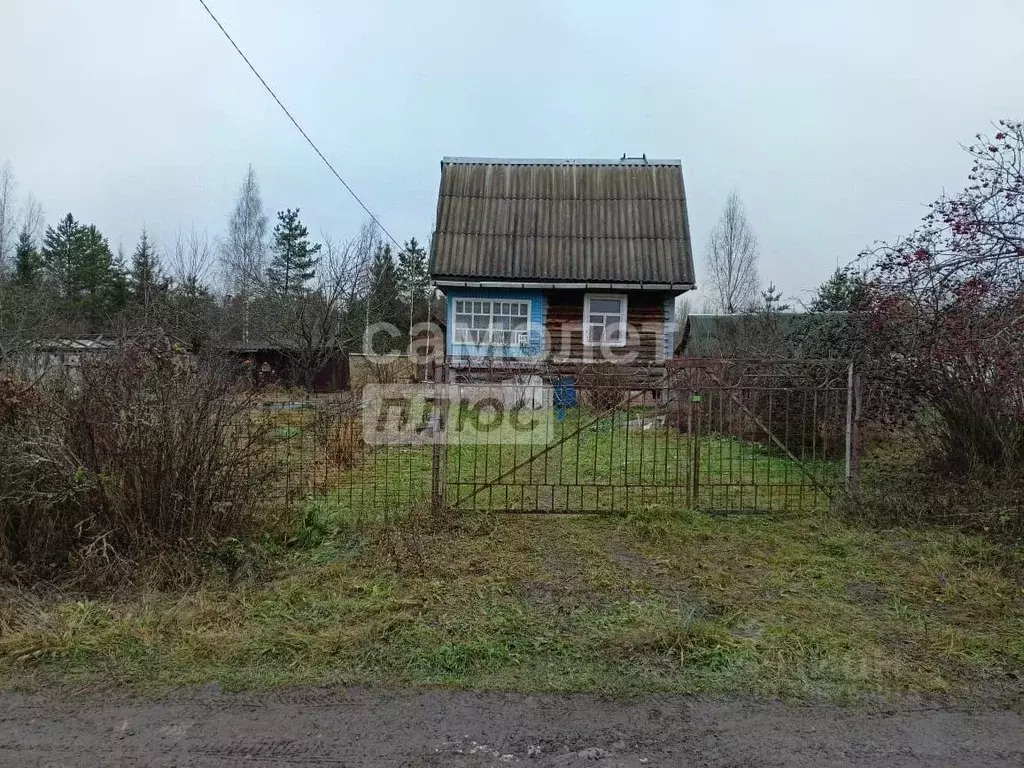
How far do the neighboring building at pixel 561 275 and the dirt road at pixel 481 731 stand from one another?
13380mm

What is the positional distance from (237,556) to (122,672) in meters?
1.27

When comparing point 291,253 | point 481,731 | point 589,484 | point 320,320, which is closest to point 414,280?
point 291,253

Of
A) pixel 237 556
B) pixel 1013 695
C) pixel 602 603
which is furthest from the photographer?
pixel 237 556

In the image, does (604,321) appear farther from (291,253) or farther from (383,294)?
(291,253)

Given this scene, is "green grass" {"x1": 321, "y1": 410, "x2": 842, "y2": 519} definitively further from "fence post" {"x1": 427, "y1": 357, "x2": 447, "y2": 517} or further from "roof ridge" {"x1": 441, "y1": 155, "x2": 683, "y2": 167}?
"roof ridge" {"x1": 441, "y1": 155, "x2": 683, "y2": 167}

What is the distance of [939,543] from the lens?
4.88m

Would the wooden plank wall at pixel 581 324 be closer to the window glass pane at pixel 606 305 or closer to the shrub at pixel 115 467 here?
the window glass pane at pixel 606 305

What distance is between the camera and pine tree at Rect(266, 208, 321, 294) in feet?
113

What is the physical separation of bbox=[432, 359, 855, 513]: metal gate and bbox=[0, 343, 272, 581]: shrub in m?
1.93

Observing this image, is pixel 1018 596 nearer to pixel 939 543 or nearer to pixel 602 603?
pixel 939 543

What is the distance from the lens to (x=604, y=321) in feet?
53.2

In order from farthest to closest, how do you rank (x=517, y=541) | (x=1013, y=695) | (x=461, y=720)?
(x=517, y=541)
(x=1013, y=695)
(x=461, y=720)

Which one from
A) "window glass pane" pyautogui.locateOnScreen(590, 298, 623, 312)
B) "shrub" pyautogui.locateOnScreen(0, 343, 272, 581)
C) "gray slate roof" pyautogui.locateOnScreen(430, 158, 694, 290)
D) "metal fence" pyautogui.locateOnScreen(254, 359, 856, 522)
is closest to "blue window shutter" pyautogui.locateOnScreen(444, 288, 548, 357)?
"gray slate roof" pyautogui.locateOnScreen(430, 158, 694, 290)

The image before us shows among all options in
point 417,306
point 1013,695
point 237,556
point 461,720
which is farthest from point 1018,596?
point 417,306
